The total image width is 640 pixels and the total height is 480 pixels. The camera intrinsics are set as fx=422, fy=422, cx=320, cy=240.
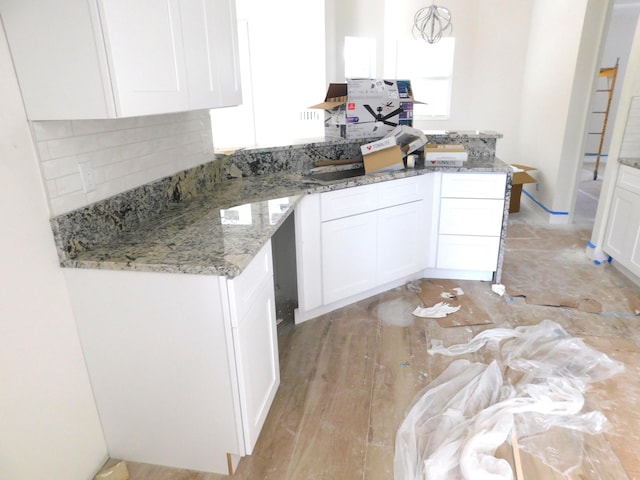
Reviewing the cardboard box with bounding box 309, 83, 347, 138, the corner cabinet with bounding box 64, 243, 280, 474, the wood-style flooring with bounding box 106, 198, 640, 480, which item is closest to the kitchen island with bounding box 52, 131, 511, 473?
the corner cabinet with bounding box 64, 243, 280, 474

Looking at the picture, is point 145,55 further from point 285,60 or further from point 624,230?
point 285,60

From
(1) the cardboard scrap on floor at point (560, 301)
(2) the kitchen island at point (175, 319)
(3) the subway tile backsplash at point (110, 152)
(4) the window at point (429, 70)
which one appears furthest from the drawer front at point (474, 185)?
(4) the window at point (429, 70)

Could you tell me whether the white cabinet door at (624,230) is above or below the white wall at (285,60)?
below

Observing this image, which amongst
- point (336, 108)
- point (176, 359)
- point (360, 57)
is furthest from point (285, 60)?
point (176, 359)

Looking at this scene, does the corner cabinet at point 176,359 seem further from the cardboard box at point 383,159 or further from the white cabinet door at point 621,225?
the white cabinet door at point 621,225

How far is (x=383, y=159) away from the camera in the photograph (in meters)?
2.75

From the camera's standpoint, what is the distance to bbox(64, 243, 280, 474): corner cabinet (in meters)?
1.39

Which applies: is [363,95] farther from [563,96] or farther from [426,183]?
[563,96]

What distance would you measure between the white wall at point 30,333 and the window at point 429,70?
570 centimetres

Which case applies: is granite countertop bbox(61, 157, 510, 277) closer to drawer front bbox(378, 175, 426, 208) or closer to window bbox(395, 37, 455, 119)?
drawer front bbox(378, 175, 426, 208)

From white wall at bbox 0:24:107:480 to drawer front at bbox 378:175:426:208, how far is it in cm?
182

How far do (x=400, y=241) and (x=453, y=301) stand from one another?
1.77ft

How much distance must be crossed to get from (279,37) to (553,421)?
14.1ft

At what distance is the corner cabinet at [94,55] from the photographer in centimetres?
116
